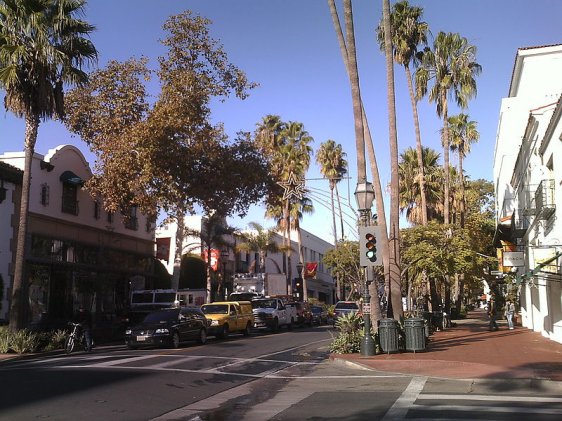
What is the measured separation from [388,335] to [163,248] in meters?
26.7

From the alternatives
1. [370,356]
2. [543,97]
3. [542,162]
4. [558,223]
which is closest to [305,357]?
[370,356]

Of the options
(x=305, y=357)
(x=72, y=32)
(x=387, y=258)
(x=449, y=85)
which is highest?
(x=449, y=85)

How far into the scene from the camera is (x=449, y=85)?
33.8m

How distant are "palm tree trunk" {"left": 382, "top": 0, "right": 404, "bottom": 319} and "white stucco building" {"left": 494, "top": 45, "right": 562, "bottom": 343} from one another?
4.22m

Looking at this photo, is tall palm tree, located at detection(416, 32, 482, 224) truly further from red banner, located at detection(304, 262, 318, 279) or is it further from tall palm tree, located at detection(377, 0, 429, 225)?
red banner, located at detection(304, 262, 318, 279)

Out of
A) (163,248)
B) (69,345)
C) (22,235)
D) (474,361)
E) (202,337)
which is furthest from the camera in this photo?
(163,248)

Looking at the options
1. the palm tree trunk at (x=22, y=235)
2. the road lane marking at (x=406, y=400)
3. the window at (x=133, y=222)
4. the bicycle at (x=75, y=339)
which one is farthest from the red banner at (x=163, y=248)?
the road lane marking at (x=406, y=400)

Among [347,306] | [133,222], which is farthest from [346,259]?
[133,222]

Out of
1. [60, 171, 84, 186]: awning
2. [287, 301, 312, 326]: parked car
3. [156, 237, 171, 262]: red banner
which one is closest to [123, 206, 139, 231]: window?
[156, 237, 171, 262]: red banner

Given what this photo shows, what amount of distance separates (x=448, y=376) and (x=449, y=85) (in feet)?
79.3

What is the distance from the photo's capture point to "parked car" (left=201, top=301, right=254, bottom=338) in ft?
86.8

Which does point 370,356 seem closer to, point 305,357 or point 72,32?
point 305,357

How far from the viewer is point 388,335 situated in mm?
17125

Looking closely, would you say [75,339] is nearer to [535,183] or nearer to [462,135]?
[535,183]
